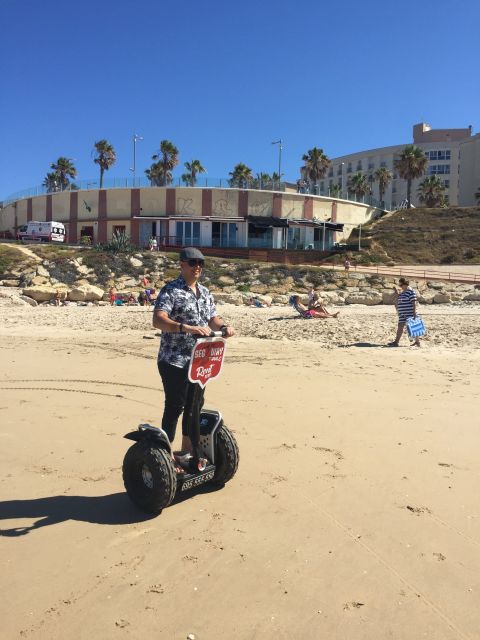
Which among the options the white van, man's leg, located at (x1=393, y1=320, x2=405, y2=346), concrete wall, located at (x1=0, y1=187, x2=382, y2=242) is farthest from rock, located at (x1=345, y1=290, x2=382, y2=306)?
the white van

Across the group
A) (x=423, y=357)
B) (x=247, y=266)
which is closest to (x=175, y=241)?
(x=247, y=266)

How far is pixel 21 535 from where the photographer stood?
3416 millimetres

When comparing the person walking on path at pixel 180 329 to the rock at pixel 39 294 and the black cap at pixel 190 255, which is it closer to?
the black cap at pixel 190 255

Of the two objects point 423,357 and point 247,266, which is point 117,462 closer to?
point 423,357

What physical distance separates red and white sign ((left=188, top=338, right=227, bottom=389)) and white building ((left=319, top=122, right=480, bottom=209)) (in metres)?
75.2

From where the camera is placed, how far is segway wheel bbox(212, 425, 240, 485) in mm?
4094

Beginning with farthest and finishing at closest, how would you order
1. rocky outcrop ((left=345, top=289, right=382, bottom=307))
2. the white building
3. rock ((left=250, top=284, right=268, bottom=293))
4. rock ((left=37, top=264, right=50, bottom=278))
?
the white building, rock ((left=250, top=284, right=268, bottom=293)), rock ((left=37, top=264, right=50, bottom=278)), rocky outcrop ((left=345, top=289, right=382, bottom=307))

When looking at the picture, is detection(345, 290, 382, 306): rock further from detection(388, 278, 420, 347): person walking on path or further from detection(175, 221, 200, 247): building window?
detection(175, 221, 200, 247): building window

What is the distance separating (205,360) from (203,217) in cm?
A: 4234

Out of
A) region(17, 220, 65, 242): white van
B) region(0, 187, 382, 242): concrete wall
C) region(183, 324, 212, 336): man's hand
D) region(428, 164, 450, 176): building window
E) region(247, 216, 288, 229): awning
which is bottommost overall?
region(183, 324, 212, 336): man's hand

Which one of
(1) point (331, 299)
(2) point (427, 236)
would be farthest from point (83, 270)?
(2) point (427, 236)

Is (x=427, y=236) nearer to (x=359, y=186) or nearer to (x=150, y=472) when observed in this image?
(x=359, y=186)

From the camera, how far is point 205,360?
12.3ft

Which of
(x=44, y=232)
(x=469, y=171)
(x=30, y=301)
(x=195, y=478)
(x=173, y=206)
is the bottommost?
(x=195, y=478)
